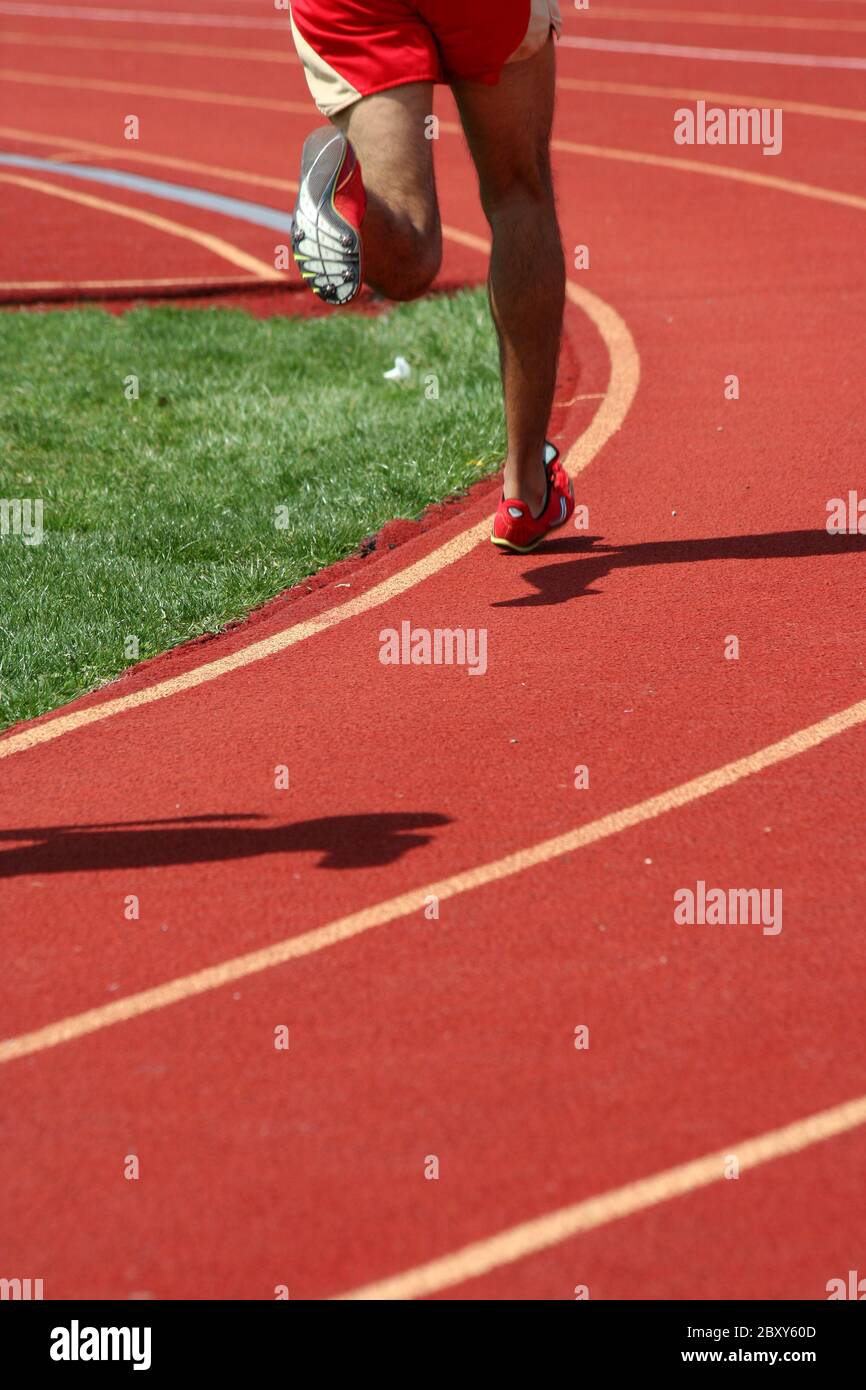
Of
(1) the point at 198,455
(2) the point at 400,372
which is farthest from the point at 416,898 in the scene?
(2) the point at 400,372

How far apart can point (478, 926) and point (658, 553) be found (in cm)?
224

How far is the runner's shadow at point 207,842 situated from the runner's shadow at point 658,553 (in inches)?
55.3

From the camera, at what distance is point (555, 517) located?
5.50 meters

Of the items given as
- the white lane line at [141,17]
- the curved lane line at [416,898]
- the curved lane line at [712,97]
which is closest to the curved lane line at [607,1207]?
the curved lane line at [416,898]

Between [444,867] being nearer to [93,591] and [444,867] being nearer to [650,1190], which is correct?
[650,1190]

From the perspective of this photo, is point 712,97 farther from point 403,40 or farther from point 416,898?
point 416,898

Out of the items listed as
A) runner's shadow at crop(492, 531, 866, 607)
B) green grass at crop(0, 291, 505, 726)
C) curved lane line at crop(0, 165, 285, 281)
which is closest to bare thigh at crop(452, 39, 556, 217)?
runner's shadow at crop(492, 531, 866, 607)

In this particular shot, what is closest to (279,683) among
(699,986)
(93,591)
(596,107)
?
(93,591)

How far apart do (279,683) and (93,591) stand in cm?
100

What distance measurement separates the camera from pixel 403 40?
4848mm

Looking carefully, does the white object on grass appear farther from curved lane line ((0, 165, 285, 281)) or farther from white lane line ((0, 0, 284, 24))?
white lane line ((0, 0, 284, 24))

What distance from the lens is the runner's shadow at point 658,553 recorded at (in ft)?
17.7

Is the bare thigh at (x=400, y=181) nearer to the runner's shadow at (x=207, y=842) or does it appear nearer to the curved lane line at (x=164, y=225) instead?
the runner's shadow at (x=207, y=842)

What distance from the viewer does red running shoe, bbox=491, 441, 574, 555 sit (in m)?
5.46
